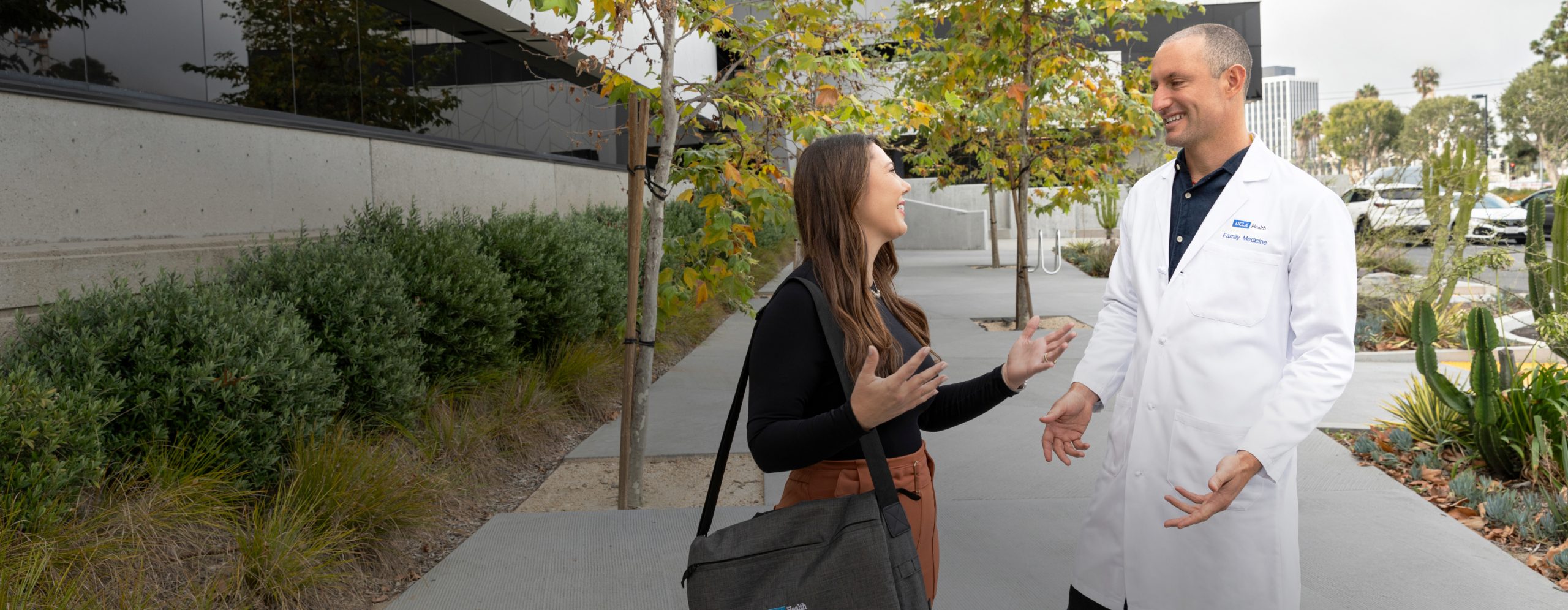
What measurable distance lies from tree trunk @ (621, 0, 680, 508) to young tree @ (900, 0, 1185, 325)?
12.8 ft

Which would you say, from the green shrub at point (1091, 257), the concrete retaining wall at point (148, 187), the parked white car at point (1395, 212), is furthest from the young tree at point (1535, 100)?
the concrete retaining wall at point (148, 187)

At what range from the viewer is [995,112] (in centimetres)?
877

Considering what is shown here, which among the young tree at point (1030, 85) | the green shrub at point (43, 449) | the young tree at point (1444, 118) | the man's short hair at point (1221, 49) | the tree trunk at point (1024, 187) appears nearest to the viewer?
the man's short hair at point (1221, 49)

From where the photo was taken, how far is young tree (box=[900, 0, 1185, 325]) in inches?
379

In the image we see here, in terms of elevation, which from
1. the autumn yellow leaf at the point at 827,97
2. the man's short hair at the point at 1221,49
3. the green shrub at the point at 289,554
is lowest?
the green shrub at the point at 289,554

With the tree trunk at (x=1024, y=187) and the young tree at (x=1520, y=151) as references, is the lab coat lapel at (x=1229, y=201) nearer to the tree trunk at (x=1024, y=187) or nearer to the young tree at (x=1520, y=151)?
the tree trunk at (x=1024, y=187)

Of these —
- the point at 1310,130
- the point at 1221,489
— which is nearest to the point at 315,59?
the point at 1221,489

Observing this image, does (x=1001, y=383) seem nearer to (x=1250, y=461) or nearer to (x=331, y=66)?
(x=1250, y=461)

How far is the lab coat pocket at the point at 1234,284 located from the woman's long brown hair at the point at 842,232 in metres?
0.76

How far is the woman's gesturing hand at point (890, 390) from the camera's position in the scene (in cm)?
193

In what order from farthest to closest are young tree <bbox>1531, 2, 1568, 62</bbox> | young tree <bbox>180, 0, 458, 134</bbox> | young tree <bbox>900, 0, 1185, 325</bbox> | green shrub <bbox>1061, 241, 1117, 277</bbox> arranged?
young tree <bbox>1531, 2, 1568, 62</bbox>, green shrub <bbox>1061, 241, 1117, 277</bbox>, young tree <bbox>900, 0, 1185, 325</bbox>, young tree <bbox>180, 0, 458, 134</bbox>

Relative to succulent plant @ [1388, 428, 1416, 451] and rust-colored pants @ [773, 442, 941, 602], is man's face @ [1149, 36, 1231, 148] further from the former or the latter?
succulent plant @ [1388, 428, 1416, 451]

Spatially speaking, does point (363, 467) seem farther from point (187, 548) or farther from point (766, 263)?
point (766, 263)

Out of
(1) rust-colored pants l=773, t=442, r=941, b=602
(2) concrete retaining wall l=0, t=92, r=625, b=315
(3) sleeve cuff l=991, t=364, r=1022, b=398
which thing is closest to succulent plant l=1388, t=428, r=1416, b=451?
(3) sleeve cuff l=991, t=364, r=1022, b=398
